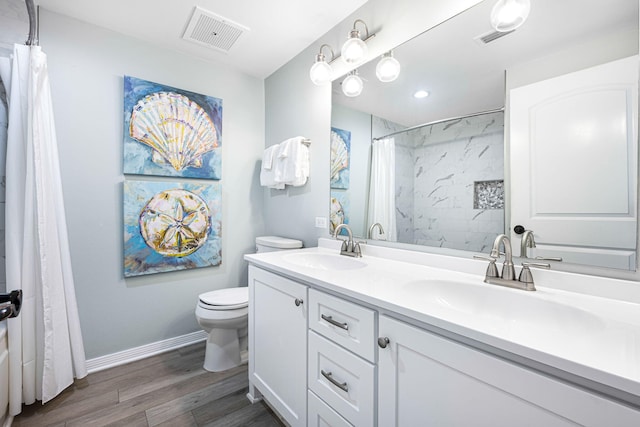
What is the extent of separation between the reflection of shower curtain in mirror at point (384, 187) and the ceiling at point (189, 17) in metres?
0.91

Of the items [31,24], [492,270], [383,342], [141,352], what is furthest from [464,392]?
[31,24]

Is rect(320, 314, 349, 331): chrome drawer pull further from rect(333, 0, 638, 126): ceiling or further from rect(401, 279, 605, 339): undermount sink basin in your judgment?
rect(333, 0, 638, 126): ceiling

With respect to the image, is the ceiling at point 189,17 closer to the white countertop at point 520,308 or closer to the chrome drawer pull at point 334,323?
the white countertop at point 520,308

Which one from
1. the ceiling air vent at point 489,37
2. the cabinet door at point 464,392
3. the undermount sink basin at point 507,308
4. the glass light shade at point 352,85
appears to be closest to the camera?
the cabinet door at point 464,392

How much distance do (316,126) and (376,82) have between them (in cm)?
55

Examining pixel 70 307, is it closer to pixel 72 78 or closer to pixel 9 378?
pixel 9 378

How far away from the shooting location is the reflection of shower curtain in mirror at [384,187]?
5.06 ft

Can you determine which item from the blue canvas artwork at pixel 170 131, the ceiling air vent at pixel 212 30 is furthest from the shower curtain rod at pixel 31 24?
the ceiling air vent at pixel 212 30

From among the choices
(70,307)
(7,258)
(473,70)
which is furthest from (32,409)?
(473,70)

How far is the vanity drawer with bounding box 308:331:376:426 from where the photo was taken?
0.89 metres

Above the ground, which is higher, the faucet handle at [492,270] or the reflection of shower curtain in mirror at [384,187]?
the reflection of shower curtain in mirror at [384,187]

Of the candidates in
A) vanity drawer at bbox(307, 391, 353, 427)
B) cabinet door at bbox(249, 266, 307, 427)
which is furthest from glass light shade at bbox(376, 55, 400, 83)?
vanity drawer at bbox(307, 391, 353, 427)

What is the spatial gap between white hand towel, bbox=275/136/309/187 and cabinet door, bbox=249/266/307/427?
800 millimetres

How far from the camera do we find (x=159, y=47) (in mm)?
2062
